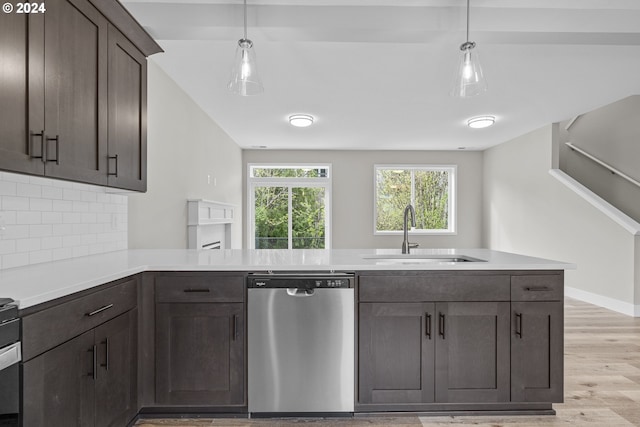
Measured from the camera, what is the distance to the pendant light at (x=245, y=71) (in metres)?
2.19

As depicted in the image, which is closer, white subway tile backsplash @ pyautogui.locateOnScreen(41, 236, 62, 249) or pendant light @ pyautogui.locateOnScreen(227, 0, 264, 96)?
white subway tile backsplash @ pyautogui.locateOnScreen(41, 236, 62, 249)

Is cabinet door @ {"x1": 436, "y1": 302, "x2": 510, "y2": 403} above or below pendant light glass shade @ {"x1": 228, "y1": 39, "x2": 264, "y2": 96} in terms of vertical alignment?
below

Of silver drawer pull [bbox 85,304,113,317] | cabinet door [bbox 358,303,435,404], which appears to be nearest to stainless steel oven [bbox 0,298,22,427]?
silver drawer pull [bbox 85,304,113,317]

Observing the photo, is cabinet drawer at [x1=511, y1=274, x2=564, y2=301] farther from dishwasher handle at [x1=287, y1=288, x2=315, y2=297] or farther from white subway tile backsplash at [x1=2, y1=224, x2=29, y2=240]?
white subway tile backsplash at [x1=2, y1=224, x2=29, y2=240]

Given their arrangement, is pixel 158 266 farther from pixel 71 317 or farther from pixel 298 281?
pixel 298 281

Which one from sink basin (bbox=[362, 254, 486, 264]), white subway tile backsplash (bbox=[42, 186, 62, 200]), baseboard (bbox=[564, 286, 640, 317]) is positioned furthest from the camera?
baseboard (bbox=[564, 286, 640, 317])

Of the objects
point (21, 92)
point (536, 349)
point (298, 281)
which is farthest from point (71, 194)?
point (536, 349)

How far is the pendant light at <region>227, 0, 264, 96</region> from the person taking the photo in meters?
2.19

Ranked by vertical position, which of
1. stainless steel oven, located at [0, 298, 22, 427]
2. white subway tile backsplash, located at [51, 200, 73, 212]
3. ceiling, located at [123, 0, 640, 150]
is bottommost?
stainless steel oven, located at [0, 298, 22, 427]

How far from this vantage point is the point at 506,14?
8.40 ft

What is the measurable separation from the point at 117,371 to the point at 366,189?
6.07 meters

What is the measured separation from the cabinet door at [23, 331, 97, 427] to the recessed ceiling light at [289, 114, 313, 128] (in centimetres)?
388

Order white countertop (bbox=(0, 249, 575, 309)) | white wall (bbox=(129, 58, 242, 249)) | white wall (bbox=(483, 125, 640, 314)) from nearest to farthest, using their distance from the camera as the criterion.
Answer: white countertop (bbox=(0, 249, 575, 309))
white wall (bbox=(129, 58, 242, 249))
white wall (bbox=(483, 125, 640, 314))

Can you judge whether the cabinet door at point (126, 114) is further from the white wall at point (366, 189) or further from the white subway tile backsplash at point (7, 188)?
the white wall at point (366, 189)
